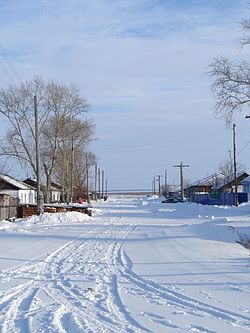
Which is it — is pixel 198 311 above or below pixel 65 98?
below

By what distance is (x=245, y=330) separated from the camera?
7438 millimetres

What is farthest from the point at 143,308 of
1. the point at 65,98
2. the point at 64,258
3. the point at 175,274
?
the point at 65,98

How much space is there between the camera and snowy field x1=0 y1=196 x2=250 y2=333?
7.96 metres

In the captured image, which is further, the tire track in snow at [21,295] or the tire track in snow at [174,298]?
the tire track in snow at [174,298]

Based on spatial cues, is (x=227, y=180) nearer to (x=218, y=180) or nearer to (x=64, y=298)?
(x=218, y=180)

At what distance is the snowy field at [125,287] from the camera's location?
796cm

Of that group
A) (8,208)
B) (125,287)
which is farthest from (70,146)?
(125,287)

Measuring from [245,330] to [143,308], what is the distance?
2004 mm

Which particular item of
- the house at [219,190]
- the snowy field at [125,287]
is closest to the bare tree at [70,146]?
the house at [219,190]

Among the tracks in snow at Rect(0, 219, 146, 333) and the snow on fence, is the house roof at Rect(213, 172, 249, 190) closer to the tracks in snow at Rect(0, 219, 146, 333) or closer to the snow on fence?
the snow on fence

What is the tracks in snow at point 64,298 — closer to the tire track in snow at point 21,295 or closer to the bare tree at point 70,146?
the tire track in snow at point 21,295

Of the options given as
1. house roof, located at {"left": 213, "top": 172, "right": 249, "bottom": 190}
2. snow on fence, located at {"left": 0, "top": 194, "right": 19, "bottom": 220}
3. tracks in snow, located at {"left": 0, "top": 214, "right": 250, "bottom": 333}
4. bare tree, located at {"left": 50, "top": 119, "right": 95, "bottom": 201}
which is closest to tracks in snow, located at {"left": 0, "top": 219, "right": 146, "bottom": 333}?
tracks in snow, located at {"left": 0, "top": 214, "right": 250, "bottom": 333}

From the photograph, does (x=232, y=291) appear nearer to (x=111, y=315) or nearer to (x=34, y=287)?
(x=111, y=315)

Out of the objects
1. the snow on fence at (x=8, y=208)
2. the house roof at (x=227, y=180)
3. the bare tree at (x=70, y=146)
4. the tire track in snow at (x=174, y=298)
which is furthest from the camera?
the house roof at (x=227, y=180)
